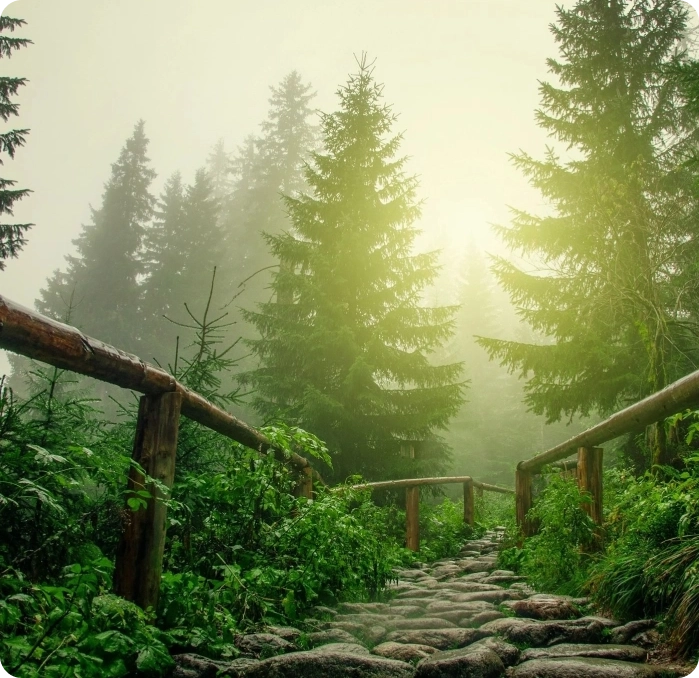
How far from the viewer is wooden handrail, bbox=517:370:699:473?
9.14 feet

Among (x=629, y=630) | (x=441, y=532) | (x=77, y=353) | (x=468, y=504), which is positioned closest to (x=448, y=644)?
(x=629, y=630)

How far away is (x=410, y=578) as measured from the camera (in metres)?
6.42

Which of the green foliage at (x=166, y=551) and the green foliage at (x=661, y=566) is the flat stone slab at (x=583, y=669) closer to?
the green foliage at (x=661, y=566)

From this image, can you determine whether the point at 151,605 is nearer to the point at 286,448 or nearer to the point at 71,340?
the point at 71,340

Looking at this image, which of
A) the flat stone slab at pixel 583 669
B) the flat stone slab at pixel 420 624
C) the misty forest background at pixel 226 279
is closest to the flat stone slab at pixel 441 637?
the flat stone slab at pixel 420 624

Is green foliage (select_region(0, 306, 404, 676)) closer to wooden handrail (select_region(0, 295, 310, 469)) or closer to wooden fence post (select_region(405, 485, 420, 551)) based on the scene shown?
wooden handrail (select_region(0, 295, 310, 469))

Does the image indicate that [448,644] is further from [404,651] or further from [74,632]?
[74,632]

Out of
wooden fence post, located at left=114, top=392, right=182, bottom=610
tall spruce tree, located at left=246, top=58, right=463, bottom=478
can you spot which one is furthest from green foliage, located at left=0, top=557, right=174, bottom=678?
tall spruce tree, located at left=246, top=58, right=463, bottom=478

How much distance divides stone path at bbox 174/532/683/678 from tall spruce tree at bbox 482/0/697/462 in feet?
25.2

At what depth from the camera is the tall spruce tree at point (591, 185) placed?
11.3 m

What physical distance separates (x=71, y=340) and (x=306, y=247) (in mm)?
12729

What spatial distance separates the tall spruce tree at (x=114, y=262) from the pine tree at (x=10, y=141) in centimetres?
2083

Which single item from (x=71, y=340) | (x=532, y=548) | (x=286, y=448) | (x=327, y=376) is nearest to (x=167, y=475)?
(x=71, y=340)

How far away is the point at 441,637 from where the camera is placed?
3.22m
